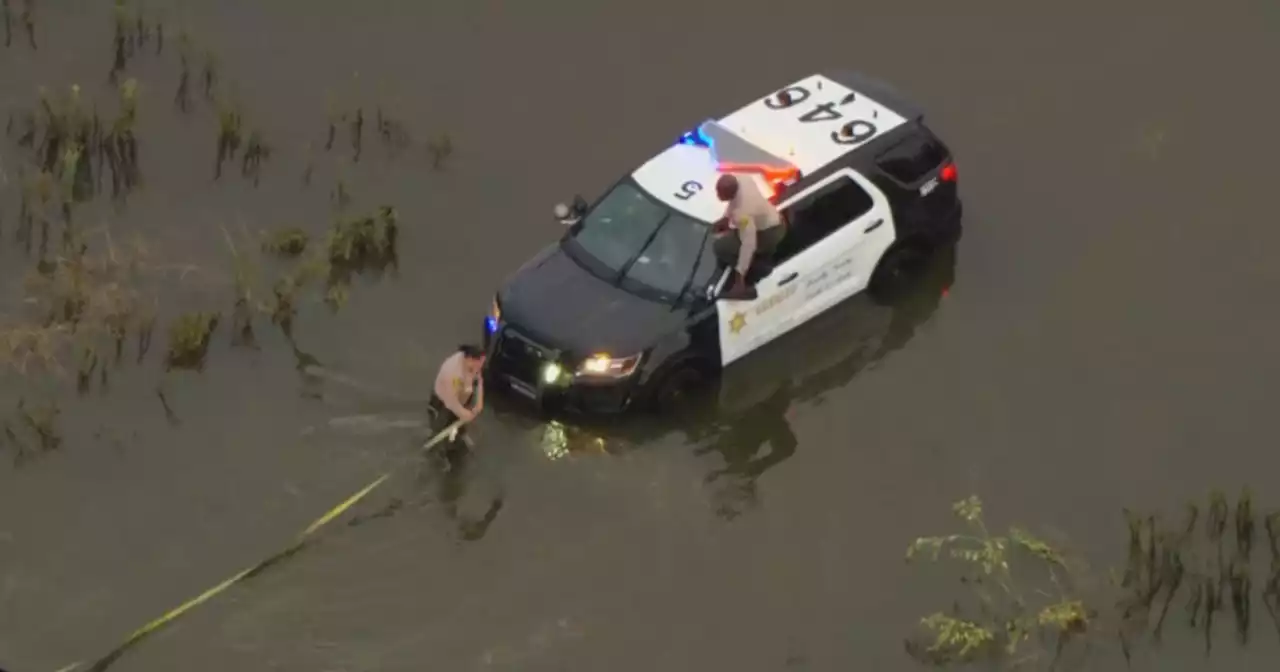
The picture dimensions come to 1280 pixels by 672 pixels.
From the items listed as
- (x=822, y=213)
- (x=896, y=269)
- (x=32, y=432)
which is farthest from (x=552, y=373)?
(x=32, y=432)

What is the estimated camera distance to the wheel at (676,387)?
1273 centimetres

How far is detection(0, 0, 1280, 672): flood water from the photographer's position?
450 inches

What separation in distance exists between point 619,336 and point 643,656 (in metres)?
2.49

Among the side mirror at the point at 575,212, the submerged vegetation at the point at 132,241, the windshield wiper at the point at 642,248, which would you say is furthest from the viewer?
the side mirror at the point at 575,212

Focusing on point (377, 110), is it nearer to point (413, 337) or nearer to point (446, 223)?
point (446, 223)

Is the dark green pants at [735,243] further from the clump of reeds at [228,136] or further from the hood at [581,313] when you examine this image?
the clump of reeds at [228,136]

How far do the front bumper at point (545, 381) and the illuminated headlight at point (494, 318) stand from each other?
0.08 m

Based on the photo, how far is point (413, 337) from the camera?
13.8m

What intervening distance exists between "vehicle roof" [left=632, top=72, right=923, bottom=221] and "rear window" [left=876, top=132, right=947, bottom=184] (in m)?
0.17

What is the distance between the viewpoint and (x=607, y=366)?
40.9 feet

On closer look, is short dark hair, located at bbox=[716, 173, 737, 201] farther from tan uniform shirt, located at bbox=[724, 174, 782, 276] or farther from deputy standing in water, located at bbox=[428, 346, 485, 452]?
deputy standing in water, located at bbox=[428, 346, 485, 452]

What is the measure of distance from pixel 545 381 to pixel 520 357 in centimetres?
28

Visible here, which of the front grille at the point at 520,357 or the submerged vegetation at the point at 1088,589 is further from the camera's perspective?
the front grille at the point at 520,357

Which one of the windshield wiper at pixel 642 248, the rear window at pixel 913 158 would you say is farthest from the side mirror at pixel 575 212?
the rear window at pixel 913 158
